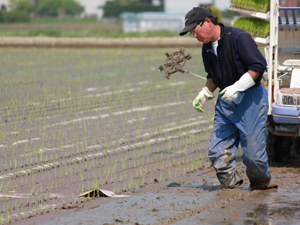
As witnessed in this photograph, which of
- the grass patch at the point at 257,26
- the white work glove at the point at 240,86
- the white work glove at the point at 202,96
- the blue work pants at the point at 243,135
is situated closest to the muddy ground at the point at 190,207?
the blue work pants at the point at 243,135

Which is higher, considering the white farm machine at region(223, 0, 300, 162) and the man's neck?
the man's neck

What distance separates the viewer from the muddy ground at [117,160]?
4.46 m

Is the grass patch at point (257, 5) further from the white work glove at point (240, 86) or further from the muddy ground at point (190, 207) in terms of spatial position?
the muddy ground at point (190, 207)

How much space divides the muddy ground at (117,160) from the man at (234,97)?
1.13 feet

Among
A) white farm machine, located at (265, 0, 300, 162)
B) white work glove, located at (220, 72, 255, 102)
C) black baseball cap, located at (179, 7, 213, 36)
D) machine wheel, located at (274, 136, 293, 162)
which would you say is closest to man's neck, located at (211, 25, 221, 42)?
black baseball cap, located at (179, 7, 213, 36)

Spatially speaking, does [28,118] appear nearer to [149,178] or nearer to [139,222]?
[149,178]

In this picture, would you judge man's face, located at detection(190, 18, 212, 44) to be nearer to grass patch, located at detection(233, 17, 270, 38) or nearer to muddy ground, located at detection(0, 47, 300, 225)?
muddy ground, located at detection(0, 47, 300, 225)

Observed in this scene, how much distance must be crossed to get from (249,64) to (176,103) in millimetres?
6231

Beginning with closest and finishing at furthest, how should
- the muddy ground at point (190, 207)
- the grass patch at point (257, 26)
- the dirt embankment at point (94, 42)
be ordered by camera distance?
1. the muddy ground at point (190, 207)
2. the grass patch at point (257, 26)
3. the dirt embankment at point (94, 42)

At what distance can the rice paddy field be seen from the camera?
17.9 feet

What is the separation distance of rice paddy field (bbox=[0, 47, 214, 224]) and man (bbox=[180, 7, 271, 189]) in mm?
1090

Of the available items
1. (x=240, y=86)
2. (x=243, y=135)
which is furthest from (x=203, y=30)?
(x=243, y=135)

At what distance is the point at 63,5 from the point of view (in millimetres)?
60656

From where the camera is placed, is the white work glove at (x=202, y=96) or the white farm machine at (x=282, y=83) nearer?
the white work glove at (x=202, y=96)
